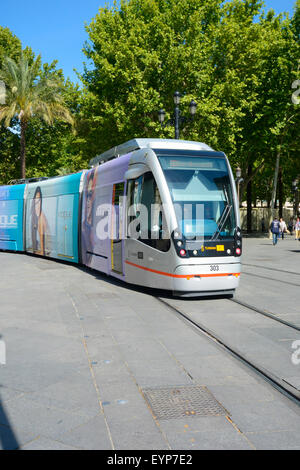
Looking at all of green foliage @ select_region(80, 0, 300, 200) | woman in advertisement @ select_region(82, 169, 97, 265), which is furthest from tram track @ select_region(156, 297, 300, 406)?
green foliage @ select_region(80, 0, 300, 200)

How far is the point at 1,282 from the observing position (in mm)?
11664

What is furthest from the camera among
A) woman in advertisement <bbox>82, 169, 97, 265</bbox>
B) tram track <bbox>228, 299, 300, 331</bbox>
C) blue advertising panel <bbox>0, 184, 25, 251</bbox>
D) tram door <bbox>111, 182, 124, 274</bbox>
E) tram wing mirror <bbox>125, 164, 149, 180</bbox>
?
blue advertising panel <bbox>0, 184, 25, 251</bbox>

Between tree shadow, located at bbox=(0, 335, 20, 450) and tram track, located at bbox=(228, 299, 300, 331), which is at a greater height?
tram track, located at bbox=(228, 299, 300, 331)

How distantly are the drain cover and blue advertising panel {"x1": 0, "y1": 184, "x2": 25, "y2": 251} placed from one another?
1662cm

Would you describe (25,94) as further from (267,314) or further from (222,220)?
(267,314)

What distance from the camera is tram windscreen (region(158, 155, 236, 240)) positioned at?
9008mm

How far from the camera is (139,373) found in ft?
16.5

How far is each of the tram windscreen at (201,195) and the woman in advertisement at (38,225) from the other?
905cm

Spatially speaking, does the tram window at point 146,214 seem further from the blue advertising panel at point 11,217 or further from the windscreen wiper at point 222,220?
the blue advertising panel at point 11,217

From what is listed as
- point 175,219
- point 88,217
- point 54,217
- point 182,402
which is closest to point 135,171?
point 175,219

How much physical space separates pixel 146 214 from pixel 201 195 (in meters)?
1.17

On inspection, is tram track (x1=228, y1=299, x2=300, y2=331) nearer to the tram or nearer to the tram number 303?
the tram

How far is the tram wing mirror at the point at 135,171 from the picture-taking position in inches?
379
